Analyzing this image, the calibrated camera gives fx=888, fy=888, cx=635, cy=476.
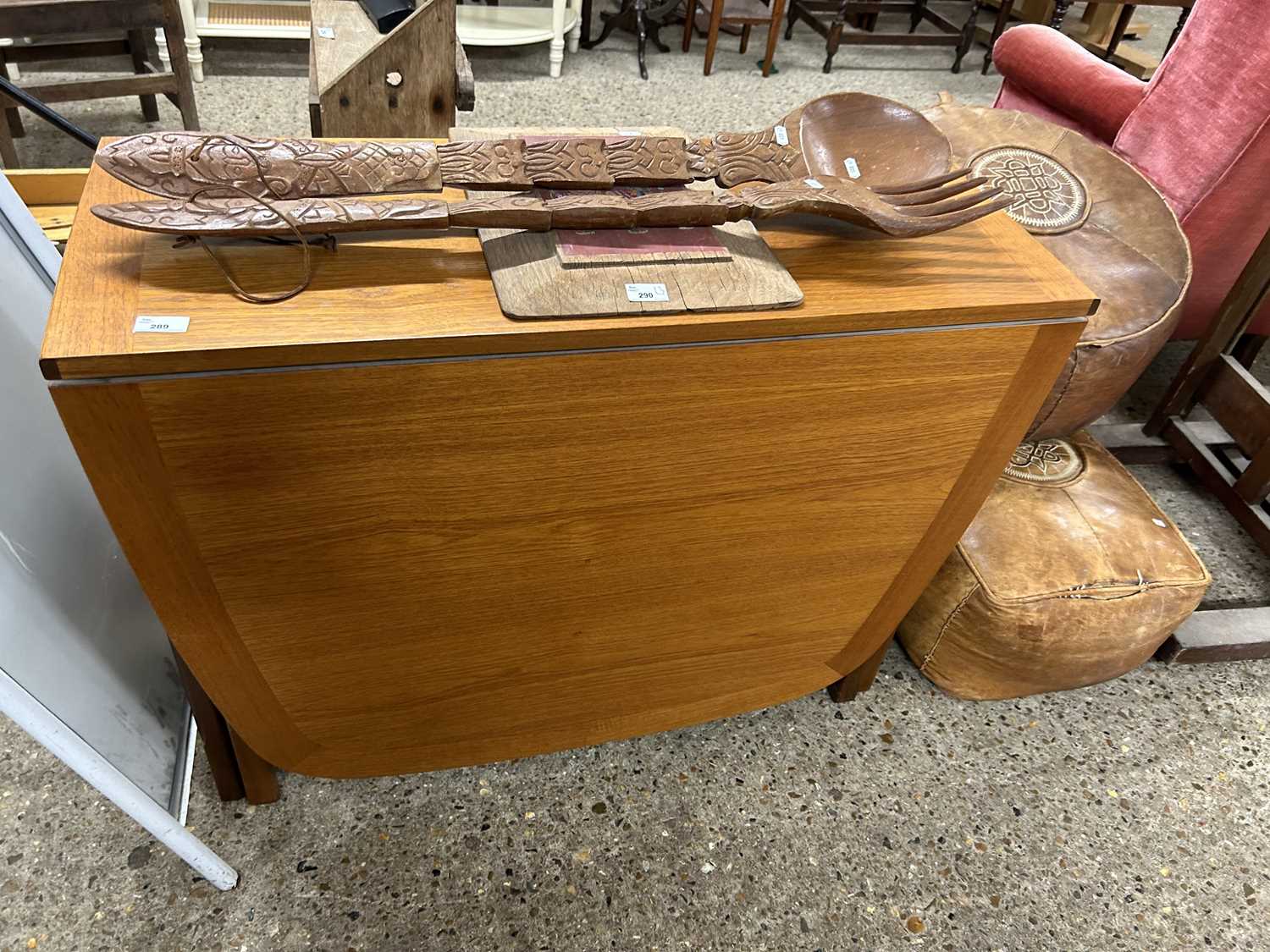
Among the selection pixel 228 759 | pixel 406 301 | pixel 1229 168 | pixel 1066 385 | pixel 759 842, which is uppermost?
pixel 406 301

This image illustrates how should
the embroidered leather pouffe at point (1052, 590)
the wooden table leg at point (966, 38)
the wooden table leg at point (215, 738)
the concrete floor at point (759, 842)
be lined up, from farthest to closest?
1. the wooden table leg at point (966, 38)
2. the embroidered leather pouffe at point (1052, 590)
3. the concrete floor at point (759, 842)
4. the wooden table leg at point (215, 738)

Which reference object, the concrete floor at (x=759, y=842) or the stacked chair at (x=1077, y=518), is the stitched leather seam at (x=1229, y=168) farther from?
the concrete floor at (x=759, y=842)

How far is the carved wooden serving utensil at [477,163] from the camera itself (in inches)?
32.3

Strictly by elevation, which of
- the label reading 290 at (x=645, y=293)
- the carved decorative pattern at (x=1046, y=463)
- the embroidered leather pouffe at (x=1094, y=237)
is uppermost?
the label reading 290 at (x=645, y=293)

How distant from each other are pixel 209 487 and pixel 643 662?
25.4 inches

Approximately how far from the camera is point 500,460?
91cm

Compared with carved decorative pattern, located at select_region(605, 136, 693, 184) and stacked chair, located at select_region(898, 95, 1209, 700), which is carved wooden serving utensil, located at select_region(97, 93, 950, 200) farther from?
stacked chair, located at select_region(898, 95, 1209, 700)

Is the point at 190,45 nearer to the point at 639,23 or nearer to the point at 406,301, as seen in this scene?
the point at 639,23

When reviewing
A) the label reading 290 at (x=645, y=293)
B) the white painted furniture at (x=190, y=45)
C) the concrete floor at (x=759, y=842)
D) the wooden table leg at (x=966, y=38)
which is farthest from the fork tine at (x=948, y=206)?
the wooden table leg at (x=966, y=38)

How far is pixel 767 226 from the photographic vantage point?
1.03 meters

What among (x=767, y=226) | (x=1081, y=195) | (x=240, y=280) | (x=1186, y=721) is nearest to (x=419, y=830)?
(x=240, y=280)

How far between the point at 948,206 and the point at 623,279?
0.41 meters

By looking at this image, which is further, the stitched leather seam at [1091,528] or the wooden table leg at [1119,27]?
the wooden table leg at [1119,27]

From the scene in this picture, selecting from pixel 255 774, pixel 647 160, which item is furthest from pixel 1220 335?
pixel 255 774
